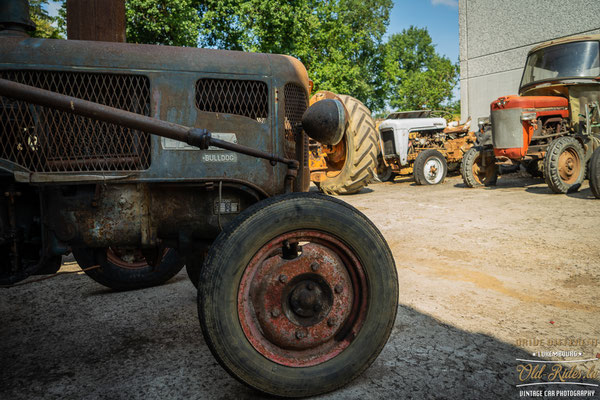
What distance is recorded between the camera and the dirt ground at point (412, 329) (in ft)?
6.28

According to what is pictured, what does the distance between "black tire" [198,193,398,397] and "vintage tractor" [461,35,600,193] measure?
6.81m

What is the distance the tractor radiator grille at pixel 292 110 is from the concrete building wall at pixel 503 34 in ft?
59.3

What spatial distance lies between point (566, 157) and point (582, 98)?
146 cm

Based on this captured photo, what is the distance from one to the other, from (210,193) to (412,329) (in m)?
1.48

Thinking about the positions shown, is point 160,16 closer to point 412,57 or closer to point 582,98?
point 582,98

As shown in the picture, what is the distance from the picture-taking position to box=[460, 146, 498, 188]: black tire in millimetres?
9211

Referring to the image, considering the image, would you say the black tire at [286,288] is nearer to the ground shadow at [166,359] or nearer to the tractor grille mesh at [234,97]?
the ground shadow at [166,359]

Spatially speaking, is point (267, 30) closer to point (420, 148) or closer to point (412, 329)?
point (420, 148)

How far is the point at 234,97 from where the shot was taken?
2283 millimetres

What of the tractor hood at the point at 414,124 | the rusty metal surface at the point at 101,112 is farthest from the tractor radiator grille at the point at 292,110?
the tractor hood at the point at 414,124

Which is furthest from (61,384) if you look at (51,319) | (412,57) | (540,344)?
(412,57)

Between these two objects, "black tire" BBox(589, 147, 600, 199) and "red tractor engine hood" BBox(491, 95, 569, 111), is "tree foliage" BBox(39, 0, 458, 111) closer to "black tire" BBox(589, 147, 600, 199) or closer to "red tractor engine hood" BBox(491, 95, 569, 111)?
"red tractor engine hood" BBox(491, 95, 569, 111)

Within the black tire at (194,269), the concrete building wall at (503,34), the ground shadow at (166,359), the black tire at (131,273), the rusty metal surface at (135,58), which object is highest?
the concrete building wall at (503,34)

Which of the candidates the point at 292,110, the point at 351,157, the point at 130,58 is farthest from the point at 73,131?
the point at 351,157
